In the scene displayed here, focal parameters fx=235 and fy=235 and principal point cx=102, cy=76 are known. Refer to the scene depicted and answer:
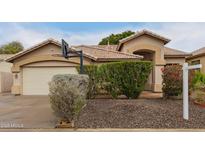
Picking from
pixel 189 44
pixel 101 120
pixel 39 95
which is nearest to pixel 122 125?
pixel 101 120

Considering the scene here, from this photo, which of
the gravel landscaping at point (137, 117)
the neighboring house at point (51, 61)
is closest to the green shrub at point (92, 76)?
the gravel landscaping at point (137, 117)

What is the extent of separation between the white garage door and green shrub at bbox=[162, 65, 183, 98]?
314 inches

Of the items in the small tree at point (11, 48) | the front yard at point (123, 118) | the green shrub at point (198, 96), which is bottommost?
the front yard at point (123, 118)

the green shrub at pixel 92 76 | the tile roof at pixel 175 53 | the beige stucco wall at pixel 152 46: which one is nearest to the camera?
the green shrub at pixel 92 76

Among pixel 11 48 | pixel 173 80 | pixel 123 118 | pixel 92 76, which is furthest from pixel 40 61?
pixel 11 48

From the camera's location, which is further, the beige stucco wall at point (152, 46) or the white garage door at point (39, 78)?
the beige stucco wall at point (152, 46)

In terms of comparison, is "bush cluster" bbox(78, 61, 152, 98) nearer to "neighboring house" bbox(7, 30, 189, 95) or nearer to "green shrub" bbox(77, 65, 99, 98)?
"green shrub" bbox(77, 65, 99, 98)

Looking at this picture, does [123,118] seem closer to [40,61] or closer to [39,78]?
[39,78]

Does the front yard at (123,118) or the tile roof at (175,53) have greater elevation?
the tile roof at (175,53)

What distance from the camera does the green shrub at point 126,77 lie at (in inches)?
504

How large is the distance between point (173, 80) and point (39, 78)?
10.5 meters

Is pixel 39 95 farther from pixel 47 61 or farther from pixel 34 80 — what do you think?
pixel 47 61

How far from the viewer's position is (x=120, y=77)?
13.0 m

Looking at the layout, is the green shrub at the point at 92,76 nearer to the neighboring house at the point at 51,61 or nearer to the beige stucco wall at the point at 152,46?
the neighboring house at the point at 51,61
